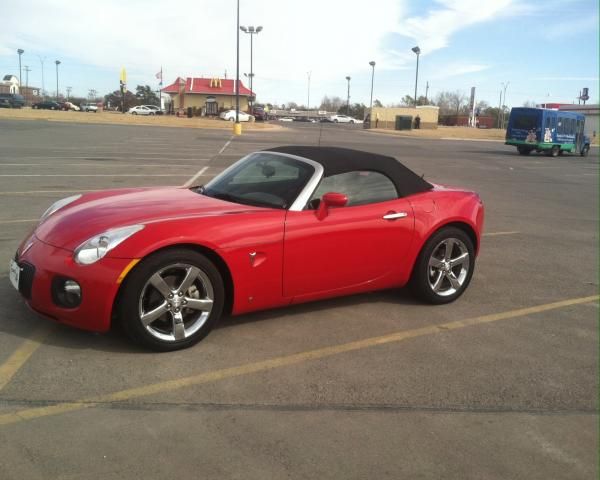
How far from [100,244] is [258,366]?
4.23 feet

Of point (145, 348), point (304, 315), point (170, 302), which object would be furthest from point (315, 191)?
point (145, 348)

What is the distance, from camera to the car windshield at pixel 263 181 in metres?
4.33

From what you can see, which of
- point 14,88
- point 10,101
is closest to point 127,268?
point 10,101

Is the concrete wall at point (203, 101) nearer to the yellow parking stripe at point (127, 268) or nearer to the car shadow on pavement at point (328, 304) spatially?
the car shadow on pavement at point (328, 304)

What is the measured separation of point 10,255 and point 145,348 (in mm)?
2857

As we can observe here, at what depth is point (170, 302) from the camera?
3.71m

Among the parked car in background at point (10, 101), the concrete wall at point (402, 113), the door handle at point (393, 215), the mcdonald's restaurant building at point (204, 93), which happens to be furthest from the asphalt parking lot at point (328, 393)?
the mcdonald's restaurant building at point (204, 93)

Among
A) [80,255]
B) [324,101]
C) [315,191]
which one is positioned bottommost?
[80,255]

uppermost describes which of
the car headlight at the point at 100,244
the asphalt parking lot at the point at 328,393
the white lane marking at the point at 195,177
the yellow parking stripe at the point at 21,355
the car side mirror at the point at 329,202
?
the car side mirror at the point at 329,202

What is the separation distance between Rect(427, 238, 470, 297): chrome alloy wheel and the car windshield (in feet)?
4.64

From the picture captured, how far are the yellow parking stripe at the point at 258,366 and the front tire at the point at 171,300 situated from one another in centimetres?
42

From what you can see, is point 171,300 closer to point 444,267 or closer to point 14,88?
point 444,267

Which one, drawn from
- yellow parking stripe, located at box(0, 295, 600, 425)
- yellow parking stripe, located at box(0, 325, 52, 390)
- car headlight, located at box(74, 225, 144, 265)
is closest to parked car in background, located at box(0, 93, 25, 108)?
yellow parking stripe, located at box(0, 325, 52, 390)

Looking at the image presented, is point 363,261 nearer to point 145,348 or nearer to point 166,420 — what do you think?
point 145,348
